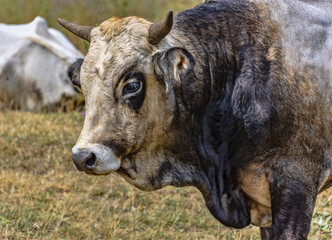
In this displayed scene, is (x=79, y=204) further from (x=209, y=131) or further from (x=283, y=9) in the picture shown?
(x=283, y=9)

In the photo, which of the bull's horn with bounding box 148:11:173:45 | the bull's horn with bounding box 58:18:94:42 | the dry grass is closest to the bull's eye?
the bull's horn with bounding box 148:11:173:45

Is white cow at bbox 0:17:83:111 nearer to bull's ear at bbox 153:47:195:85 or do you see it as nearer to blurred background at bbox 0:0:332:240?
blurred background at bbox 0:0:332:240

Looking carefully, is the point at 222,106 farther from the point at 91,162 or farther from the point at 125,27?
the point at 91,162

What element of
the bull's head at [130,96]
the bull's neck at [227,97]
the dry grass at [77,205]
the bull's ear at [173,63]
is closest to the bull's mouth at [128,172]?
the bull's head at [130,96]

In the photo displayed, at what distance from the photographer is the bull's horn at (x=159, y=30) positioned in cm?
348

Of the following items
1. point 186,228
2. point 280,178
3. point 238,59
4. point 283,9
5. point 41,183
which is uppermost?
point 283,9

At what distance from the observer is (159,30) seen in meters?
3.52

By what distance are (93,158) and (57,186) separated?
3.12 metres

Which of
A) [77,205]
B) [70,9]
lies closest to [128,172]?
[77,205]

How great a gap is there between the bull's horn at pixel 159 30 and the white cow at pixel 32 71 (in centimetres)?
608

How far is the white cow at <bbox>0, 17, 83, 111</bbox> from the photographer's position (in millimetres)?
9500

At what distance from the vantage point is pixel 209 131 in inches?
148

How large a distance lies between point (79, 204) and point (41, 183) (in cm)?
63

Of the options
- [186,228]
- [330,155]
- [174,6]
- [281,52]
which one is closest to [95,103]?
[281,52]
